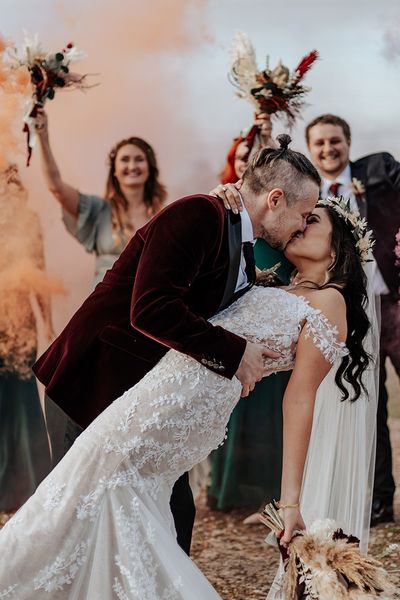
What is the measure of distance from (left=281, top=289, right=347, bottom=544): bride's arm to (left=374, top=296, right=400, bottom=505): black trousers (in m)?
2.44

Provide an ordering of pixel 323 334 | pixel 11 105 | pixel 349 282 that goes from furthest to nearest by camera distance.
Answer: pixel 11 105
pixel 349 282
pixel 323 334

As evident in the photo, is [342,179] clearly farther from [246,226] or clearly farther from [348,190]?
[246,226]

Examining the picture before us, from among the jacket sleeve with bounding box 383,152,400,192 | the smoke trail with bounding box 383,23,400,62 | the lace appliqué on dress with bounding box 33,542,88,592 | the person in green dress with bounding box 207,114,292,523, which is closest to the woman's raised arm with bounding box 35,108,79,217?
the person in green dress with bounding box 207,114,292,523

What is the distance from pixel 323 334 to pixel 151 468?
26.3 inches

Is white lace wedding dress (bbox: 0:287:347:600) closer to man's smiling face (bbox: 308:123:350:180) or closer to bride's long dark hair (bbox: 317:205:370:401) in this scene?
bride's long dark hair (bbox: 317:205:370:401)

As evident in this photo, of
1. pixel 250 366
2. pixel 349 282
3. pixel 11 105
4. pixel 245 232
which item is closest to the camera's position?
pixel 250 366

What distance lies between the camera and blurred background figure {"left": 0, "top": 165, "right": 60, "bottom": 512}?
540 centimetres

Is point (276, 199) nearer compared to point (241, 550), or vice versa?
point (276, 199)

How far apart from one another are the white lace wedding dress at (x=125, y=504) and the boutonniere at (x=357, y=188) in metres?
2.78

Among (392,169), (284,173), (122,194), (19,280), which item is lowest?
(19,280)

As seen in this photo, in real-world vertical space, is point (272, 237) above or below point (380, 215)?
below

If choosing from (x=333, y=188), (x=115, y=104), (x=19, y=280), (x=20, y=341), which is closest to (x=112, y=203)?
(x=115, y=104)

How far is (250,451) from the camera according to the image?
5.49 meters

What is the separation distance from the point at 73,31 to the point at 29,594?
3.94m
